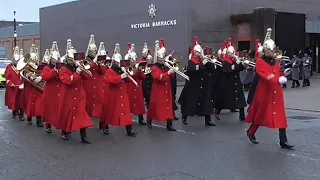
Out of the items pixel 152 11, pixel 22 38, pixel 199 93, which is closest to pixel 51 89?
pixel 199 93

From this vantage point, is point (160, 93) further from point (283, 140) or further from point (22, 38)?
point (22, 38)

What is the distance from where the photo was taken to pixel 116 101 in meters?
9.71

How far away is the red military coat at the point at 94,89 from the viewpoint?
462 inches

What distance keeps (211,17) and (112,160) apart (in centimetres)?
1926

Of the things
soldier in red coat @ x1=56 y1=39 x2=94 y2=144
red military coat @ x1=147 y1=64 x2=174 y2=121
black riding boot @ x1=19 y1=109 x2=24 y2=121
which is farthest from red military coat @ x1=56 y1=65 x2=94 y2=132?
black riding boot @ x1=19 y1=109 x2=24 y2=121

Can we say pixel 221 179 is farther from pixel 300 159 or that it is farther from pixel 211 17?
pixel 211 17

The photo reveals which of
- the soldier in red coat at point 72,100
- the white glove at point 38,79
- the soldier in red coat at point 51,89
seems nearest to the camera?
the soldier in red coat at point 72,100

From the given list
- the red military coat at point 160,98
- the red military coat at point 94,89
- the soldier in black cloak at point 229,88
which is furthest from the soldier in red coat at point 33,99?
the soldier in black cloak at point 229,88

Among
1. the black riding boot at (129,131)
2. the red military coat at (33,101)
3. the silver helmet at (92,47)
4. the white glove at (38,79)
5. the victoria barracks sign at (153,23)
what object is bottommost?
the black riding boot at (129,131)

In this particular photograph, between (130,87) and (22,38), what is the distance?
136ft

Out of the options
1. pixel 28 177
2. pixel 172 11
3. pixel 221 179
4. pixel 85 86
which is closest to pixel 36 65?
pixel 85 86

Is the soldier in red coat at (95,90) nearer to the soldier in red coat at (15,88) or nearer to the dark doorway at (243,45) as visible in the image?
the soldier in red coat at (15,88)

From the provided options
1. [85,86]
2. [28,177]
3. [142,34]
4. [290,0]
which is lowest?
[28,177]

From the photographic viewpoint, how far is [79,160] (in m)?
7.59
